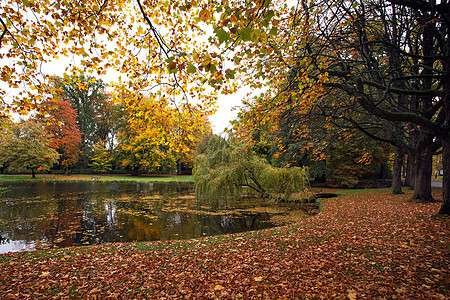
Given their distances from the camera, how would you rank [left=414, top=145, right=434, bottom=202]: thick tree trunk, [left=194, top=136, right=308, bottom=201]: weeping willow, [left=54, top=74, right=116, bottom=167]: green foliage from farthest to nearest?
[left=54, top=74, right=116, bottom=167]: green foliage, [left=194, top=136, right=308, bottom=201]: weeping willow, [left=414, top=145, right=434, bottom=202]: thick tree trunk

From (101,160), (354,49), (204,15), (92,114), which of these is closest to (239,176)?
(354,49)

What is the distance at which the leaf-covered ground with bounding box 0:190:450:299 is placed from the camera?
279 centimetres

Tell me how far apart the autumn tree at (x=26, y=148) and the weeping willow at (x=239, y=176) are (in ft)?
67.2

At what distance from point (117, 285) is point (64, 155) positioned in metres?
32.6

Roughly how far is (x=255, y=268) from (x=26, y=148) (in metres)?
29.1

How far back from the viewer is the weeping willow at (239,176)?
423 inches

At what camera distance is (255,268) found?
3.50 metres

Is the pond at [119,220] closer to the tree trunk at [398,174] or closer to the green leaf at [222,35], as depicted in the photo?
the green leaf at [222,35]

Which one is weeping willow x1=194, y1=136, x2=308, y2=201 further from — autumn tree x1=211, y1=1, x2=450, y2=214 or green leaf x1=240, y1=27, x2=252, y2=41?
green leaf x1=240, y1=27, x2=252, y2=41

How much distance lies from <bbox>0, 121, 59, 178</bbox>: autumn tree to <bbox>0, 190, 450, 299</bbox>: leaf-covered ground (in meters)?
24.6

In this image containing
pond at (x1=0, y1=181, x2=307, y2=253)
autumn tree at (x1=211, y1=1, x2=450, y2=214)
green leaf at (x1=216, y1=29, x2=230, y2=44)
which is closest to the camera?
Answer: green leaf at (x1=216, y1=29, x2=230, y2=44)

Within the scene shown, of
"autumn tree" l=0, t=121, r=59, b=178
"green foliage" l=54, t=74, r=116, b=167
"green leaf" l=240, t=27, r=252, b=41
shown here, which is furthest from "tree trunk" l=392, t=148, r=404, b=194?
"green foliage" l=54, t=74, r=116, b=167

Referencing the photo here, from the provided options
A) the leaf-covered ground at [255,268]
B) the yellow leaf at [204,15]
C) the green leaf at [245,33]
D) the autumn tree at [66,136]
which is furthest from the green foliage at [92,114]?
the green leaf at [245,33]

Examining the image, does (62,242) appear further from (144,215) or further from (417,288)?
(417,288)
